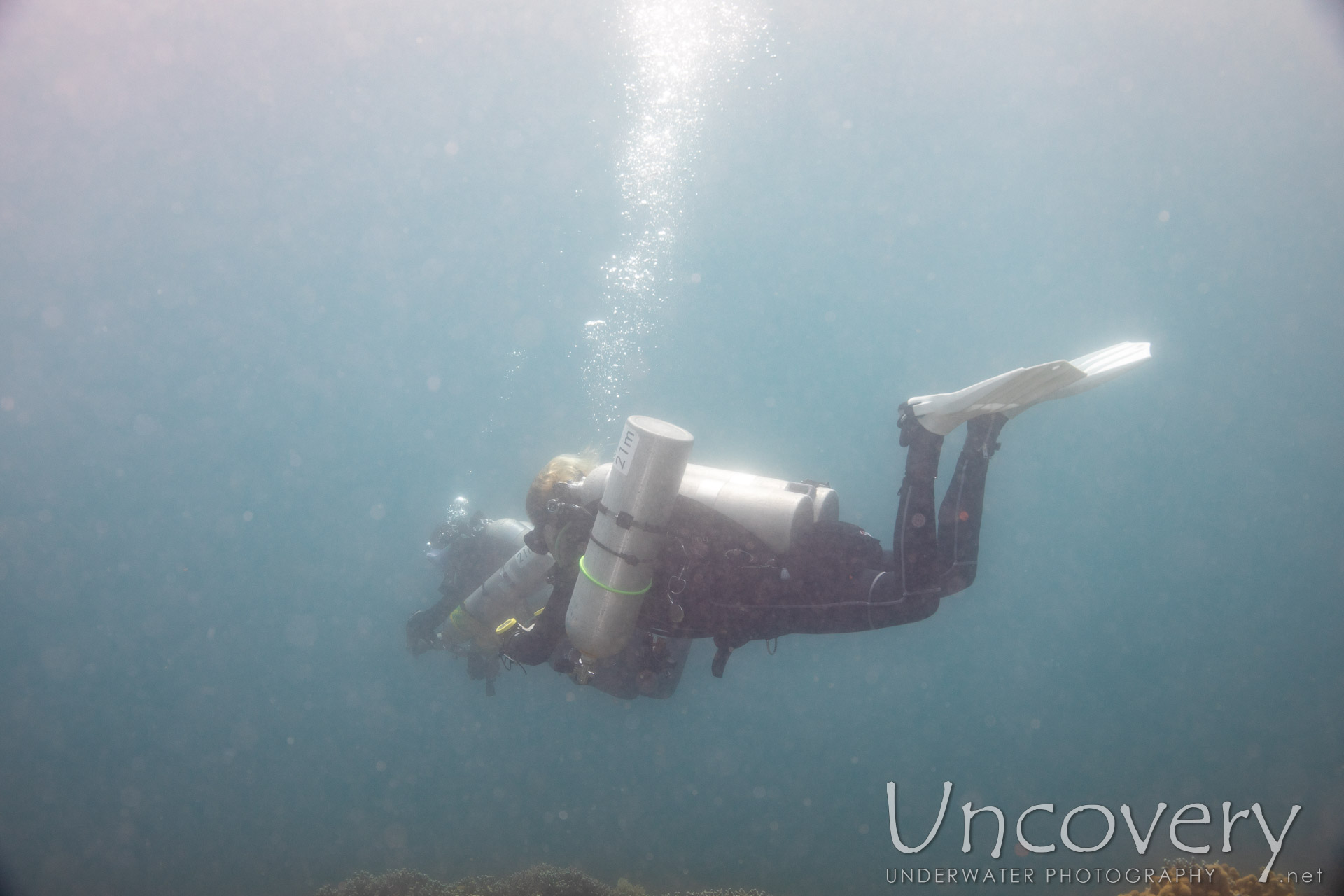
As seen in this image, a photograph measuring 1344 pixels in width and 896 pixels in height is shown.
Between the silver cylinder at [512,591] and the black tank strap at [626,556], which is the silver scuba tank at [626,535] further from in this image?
the silver cylinder at [512,591]

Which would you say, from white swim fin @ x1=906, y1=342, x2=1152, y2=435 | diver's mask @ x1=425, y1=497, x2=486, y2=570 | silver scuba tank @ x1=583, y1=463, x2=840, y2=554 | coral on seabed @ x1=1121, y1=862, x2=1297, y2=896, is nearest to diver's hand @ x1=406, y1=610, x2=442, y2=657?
diver's mask @ x1=425, y1=497, x2=486, y2=570

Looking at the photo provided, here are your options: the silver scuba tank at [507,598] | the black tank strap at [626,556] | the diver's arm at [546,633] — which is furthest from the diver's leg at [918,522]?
the silver scuba tank at [507,598]

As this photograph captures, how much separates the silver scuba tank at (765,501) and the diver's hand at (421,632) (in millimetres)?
4909

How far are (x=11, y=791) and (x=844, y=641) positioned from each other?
46735mm

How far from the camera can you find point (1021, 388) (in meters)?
3.11

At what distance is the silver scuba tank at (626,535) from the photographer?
12.0ft

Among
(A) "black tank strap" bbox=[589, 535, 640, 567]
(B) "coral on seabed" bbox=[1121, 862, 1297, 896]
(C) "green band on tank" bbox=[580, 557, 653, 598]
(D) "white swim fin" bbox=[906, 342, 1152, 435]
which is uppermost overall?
(D) "white swim fin" bbox=[906, 342, 1152, 435]

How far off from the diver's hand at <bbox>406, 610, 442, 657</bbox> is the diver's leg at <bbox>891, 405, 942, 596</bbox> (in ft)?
20.9

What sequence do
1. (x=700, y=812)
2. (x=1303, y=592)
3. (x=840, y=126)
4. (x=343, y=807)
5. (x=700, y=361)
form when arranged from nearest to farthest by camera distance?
(x=343, y=807), (x=700, y=812), (x=840, y=126), (x=1303, y=592), (x=700, y=361)

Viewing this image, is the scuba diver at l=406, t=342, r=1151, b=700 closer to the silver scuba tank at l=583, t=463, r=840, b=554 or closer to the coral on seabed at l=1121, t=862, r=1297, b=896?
the silver scuba tank at l=583, t=463, r=840, b=554

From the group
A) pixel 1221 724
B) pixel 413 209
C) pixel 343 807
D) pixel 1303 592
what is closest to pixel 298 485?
pixel 413 209

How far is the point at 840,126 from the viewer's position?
5581 centimetres

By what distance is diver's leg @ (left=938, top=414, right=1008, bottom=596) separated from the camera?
3508mm

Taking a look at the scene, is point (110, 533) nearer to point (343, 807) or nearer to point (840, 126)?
point (343, 807)
